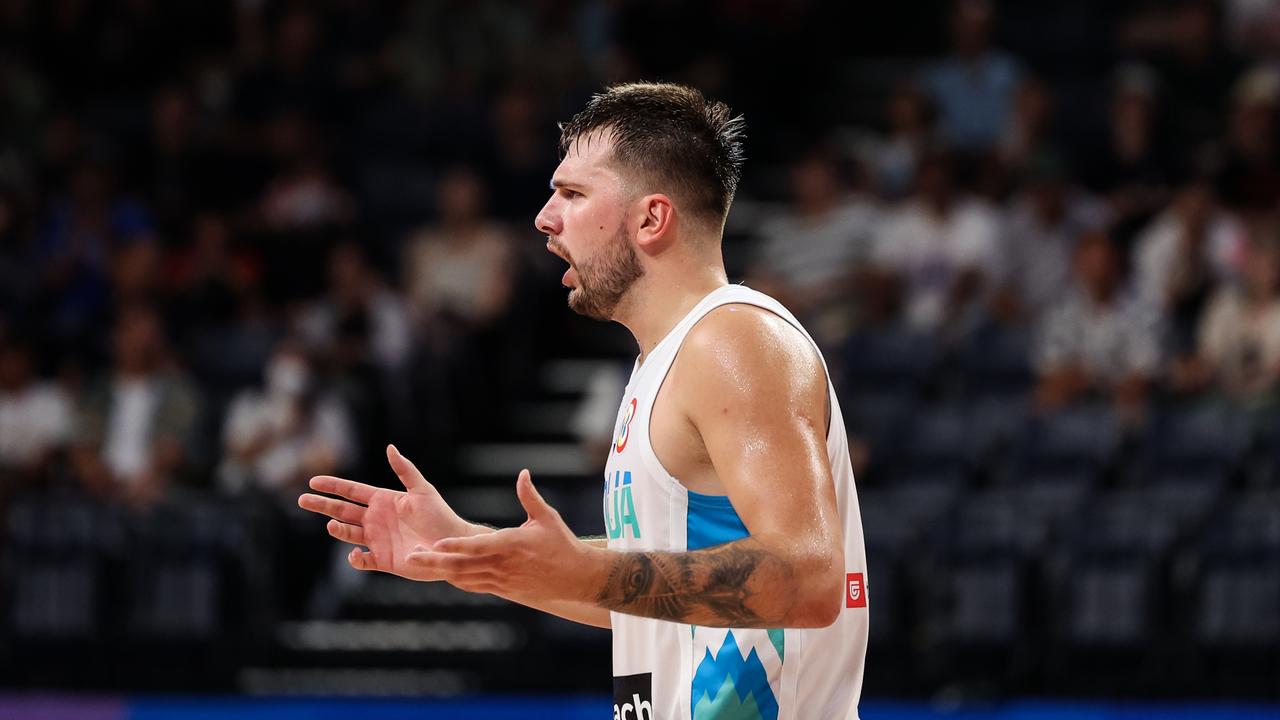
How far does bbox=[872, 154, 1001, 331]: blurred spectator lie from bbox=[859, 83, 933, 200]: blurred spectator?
59 centimetres

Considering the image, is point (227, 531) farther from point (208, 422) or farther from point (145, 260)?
point (145, 260)

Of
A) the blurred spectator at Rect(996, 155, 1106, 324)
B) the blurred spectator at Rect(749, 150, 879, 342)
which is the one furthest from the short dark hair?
the blurred spectator at Rect(996, 155, 1106, 324)

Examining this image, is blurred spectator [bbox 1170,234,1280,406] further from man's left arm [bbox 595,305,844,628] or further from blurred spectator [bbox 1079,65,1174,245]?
man's left arm [bbox 595,305,844,628]

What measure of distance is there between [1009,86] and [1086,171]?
1019 millimetres

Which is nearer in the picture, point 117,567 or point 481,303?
point 117,567

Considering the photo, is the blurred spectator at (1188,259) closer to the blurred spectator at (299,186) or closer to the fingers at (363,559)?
the blurred spectator at (299,186)

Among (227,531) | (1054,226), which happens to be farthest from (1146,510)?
(227,531)

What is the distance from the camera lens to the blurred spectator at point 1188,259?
11.4 metres

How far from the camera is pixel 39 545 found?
11.3 metres

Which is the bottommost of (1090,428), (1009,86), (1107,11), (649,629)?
(649,629)

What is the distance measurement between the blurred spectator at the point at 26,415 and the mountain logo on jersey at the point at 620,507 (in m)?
9.16

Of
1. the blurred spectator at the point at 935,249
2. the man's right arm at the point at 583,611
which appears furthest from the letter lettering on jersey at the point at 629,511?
the blurred spectator at the point at 935,249

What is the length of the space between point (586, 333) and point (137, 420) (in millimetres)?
3485

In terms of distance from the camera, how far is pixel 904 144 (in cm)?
1315
